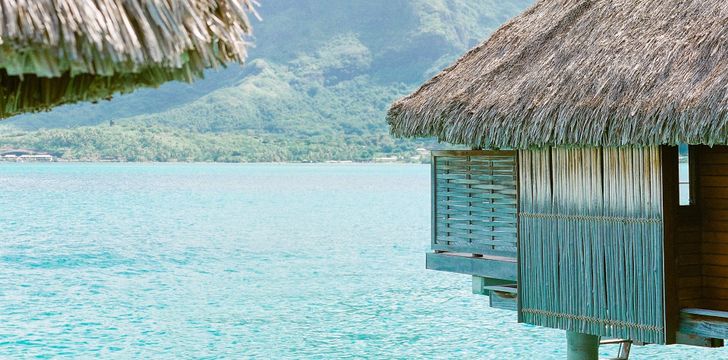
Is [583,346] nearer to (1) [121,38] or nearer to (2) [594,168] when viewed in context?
(2) [594,168]

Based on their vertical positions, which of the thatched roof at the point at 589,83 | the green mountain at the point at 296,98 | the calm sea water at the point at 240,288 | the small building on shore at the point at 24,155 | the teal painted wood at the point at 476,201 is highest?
the green mountain at the point at 296,98

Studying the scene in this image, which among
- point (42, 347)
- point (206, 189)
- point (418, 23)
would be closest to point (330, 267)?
point (42, 347)

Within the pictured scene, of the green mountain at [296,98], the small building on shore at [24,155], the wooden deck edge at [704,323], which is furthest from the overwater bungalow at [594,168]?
the small building on shore at [24,155]

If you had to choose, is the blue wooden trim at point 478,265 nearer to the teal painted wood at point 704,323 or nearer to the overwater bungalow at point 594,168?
the overwater bungalow at point 594,168

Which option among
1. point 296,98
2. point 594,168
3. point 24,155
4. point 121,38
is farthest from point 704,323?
point 24,155

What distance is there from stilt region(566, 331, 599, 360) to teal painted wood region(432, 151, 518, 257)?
44.0 inches

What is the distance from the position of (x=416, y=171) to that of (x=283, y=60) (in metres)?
19.1

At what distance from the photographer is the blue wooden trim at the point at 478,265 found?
8008mm

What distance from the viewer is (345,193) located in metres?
72.0

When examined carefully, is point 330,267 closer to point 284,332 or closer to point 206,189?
point 284,332

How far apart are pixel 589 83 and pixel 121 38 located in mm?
4514

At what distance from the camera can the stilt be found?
8.50 m

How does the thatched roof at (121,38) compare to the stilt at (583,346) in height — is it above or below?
above

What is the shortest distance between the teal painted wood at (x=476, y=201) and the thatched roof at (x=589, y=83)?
1.48ft
